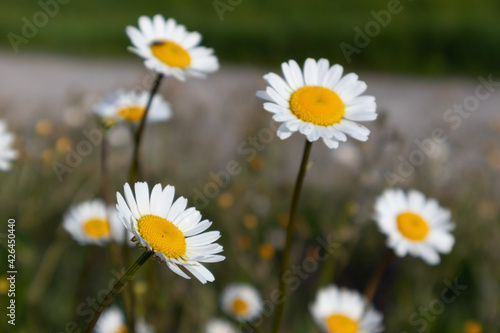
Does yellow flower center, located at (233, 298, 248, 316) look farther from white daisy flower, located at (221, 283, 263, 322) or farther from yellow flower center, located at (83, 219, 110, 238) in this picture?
yellow flower center, located at (83, 219, 110, 238)

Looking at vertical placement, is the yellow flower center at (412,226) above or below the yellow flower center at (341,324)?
above

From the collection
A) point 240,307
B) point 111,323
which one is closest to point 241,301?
point 240,307

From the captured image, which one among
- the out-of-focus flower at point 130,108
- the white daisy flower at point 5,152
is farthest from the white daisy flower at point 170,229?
the out-of-focus flower at point 130,108

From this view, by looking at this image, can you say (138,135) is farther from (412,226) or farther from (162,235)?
(412,226)

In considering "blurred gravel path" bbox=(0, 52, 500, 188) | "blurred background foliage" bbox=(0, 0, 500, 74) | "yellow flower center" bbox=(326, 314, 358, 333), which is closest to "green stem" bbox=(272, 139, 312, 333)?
"yellow flower center" bbox=(326, 314, 358, 333)

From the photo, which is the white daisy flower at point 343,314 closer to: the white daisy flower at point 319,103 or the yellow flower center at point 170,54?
the white daisy flower at point 319,103

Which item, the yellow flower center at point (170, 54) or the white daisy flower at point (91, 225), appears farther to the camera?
the white daisy flower at point (91, 225)

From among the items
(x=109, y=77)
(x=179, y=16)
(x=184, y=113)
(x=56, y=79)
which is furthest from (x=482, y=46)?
(x=184, y=113)

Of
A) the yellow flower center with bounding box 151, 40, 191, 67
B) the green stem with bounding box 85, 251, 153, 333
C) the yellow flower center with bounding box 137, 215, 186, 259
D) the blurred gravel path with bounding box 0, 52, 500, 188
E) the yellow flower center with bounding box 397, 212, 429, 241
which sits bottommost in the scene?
the green stem with bounding box 85, 251, 153, 333
